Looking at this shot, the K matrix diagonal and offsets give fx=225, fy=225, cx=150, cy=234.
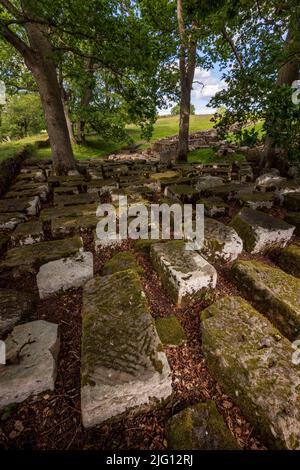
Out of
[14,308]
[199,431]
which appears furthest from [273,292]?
[14,308]

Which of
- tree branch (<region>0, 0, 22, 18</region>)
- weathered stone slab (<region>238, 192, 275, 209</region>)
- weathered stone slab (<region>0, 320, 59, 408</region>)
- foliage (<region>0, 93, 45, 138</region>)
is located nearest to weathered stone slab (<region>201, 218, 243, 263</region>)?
weathered stone slab (<region>238, 192, 275, 209</region>)

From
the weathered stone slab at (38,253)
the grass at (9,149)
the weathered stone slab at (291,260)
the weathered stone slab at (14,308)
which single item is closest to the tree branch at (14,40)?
the grass at (9,149)

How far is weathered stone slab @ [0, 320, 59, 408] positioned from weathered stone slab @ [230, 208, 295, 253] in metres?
2.67

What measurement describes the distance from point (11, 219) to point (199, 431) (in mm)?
3784

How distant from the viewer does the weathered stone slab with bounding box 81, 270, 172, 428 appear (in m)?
1.46

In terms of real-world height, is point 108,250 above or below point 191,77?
below

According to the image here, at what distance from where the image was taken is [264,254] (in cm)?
320

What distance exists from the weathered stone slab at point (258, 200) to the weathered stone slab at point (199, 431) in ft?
11.4

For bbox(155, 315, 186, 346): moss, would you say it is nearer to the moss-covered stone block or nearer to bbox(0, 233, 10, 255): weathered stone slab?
the moss-covered stone block

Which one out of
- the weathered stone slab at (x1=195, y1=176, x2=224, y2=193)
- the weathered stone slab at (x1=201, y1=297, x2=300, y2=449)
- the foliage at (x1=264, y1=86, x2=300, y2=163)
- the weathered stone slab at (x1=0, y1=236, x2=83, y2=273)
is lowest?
the weathered stone slab at (x1=201, y1=297, x2=300, y2=449)

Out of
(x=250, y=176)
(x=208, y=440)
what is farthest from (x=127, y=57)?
(x=208, y=440)

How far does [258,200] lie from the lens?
4.17 metres
